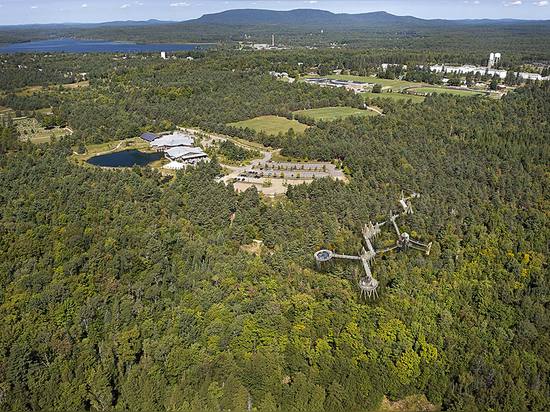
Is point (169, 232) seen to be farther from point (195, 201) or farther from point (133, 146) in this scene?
point (133, 146)

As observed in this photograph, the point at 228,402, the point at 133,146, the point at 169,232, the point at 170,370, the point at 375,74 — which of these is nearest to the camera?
the point at 228,402

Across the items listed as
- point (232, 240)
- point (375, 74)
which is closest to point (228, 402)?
point (232, 240)

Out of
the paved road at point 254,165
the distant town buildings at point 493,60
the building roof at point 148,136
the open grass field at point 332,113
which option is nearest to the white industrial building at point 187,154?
the paved road at point 254,165

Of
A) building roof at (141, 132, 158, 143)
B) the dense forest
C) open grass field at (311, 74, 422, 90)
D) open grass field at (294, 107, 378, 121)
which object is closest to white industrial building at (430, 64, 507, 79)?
open grass field at (311, 74, 422, 90)

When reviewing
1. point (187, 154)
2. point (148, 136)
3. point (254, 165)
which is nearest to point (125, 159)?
point (187, 154)

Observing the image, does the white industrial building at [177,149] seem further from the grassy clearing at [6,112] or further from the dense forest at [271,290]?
the grassy clearing at [6,112]

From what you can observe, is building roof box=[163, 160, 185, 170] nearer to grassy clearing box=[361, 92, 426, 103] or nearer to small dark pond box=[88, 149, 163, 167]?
small dark pond box=[88, 149, 163, 167]
